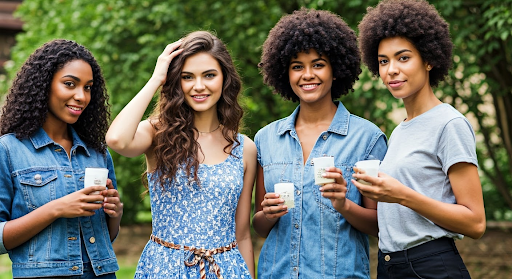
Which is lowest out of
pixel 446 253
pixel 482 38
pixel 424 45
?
pixel 446 253

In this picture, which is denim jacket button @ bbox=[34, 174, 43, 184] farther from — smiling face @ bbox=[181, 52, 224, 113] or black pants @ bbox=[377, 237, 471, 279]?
black pants @ bbox=[377, 237, 471, 279]

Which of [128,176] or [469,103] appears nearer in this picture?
[469,103]

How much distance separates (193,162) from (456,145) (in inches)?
59.7

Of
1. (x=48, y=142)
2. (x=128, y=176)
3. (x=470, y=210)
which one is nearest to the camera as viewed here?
(x=470, y=210)

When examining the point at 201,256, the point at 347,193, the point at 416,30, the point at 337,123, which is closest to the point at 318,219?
the point at 347,193

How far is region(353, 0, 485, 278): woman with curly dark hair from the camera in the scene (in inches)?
118

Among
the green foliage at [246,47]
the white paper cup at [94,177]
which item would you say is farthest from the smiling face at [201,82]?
the green foliage at [246,47]

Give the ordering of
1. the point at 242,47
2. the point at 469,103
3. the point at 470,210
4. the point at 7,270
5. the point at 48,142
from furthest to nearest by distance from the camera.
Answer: the point at 7,270, the point at 242,47, the point at 469,103, the point at 48,142, the point at 470,210

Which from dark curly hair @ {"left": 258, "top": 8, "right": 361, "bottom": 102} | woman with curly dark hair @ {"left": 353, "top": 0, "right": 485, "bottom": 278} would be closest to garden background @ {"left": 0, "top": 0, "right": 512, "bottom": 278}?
dark curly hair @ {"left": 258, "top": 8, "right": 361, "bottom": 102}

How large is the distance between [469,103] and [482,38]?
0.77 meters

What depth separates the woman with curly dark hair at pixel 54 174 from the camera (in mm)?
3133

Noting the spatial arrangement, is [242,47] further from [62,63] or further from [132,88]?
[62,63]

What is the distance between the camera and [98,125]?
366 centimetres

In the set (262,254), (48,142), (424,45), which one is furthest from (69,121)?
(424,45)
